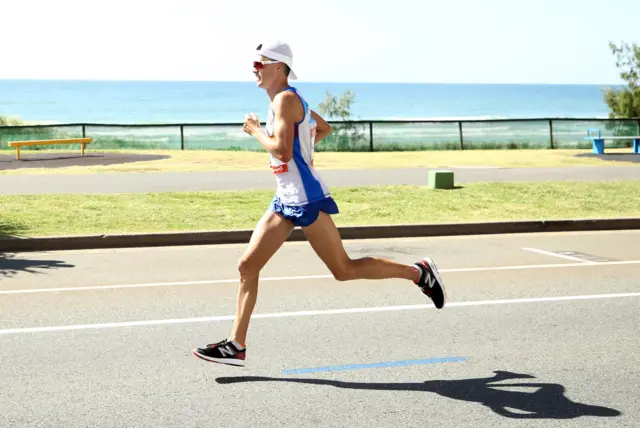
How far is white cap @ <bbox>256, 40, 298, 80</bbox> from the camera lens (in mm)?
6430

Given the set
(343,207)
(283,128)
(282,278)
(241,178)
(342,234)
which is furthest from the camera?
(241,178)

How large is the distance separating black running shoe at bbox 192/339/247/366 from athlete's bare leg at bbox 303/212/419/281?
78 cm

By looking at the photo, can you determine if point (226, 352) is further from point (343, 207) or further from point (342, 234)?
point (343, 207)

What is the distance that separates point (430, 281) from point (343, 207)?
30.2 feet

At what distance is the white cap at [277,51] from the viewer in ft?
21.1

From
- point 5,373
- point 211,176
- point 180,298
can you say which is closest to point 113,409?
point 5,373

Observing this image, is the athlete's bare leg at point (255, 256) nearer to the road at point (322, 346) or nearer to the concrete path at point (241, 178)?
the road at point (322, 346)

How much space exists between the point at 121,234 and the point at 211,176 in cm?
974

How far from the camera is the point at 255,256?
657 centimetres

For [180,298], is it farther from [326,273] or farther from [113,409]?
[113,409]

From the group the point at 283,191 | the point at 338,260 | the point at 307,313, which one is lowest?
the point at 307,313

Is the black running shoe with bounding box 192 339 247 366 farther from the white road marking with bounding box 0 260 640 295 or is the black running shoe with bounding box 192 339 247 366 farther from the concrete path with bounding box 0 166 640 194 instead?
the concrete path with bounding box 0 166 640 194

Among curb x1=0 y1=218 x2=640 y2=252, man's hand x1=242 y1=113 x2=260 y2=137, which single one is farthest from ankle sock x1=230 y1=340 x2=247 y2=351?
curb x1=0 y1=218 x2=640 y2=252

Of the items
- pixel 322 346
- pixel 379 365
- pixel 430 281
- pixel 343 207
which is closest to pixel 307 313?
pixel 322 346
